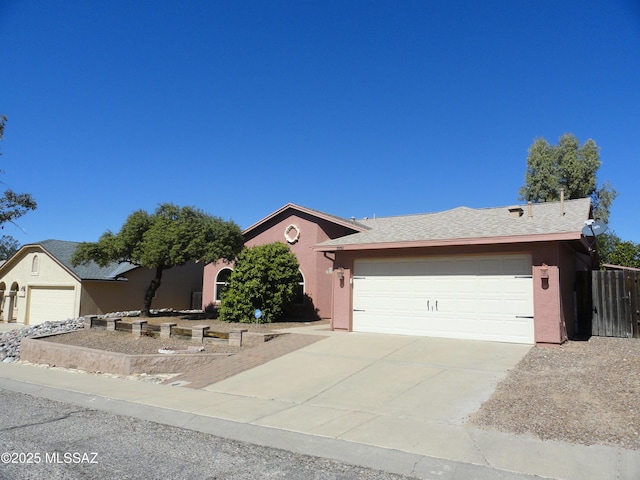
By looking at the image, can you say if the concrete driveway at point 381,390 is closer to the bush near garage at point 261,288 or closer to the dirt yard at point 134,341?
the dirt yard at point 134,341

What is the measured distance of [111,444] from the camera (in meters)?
6.07

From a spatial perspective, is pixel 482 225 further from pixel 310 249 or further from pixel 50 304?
pixel 50 304

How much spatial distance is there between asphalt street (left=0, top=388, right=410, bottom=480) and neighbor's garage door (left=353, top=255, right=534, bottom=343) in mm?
7961

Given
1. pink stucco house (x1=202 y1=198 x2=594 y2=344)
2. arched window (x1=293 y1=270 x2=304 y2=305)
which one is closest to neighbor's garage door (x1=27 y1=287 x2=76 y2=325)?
arched window (x1=293 y1=270 x2=304 y2=305)

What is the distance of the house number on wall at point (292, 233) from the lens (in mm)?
21214

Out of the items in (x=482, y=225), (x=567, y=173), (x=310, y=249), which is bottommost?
(x=310, y=249)

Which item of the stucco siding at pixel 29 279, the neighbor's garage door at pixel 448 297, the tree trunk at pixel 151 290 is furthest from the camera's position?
the stucco siding at pixel 29 279

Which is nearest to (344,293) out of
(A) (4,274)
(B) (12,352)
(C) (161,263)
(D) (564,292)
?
(D) (564,292)

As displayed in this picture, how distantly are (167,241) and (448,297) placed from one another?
38.6 feet

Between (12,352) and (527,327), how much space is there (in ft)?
55.0

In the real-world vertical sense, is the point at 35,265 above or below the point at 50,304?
above

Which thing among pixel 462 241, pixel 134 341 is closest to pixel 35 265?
pixel 134 341

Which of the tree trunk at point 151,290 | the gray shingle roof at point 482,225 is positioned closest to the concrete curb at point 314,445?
the gray shingle roof at point 482,225

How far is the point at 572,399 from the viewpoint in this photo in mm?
7363
